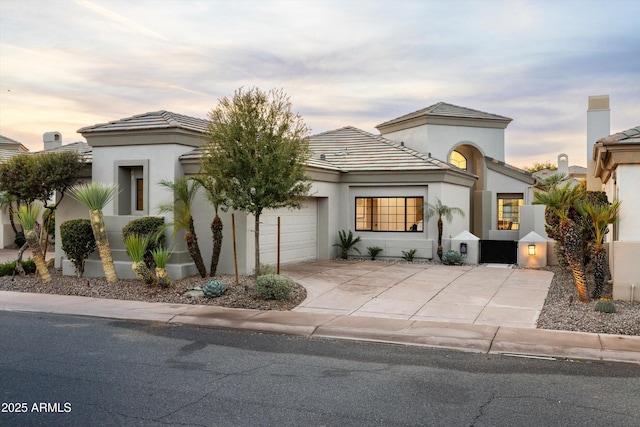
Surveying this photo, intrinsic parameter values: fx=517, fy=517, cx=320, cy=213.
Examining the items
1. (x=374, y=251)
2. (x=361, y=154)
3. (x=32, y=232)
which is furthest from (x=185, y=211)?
(x=361, y=154)

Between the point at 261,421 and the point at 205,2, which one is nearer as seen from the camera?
the point at 261,421

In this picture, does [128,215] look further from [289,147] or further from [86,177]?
[289,147]

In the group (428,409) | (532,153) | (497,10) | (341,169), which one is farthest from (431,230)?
(532,153)

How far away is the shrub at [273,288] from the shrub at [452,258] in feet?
26.6

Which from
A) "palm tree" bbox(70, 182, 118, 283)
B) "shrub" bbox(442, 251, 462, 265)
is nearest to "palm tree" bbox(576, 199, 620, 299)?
"shrub" bbox(442, 251, 462, 265)

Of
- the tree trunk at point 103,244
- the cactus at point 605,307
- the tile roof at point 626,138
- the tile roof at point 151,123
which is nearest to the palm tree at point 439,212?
the tile roof at point 626,138

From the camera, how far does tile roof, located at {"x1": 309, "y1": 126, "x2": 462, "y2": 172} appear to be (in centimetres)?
1895

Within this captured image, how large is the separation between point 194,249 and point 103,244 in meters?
2.40

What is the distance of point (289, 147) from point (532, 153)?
30.8m

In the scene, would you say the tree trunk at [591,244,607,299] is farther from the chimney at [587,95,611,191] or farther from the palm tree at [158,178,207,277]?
the palm tree at [158,178,207,277]

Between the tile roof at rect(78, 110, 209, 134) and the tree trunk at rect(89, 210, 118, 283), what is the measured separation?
2.69 m

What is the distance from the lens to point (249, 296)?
455 inches

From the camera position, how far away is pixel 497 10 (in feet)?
47.4

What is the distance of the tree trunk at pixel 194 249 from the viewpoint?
44.2 feet
